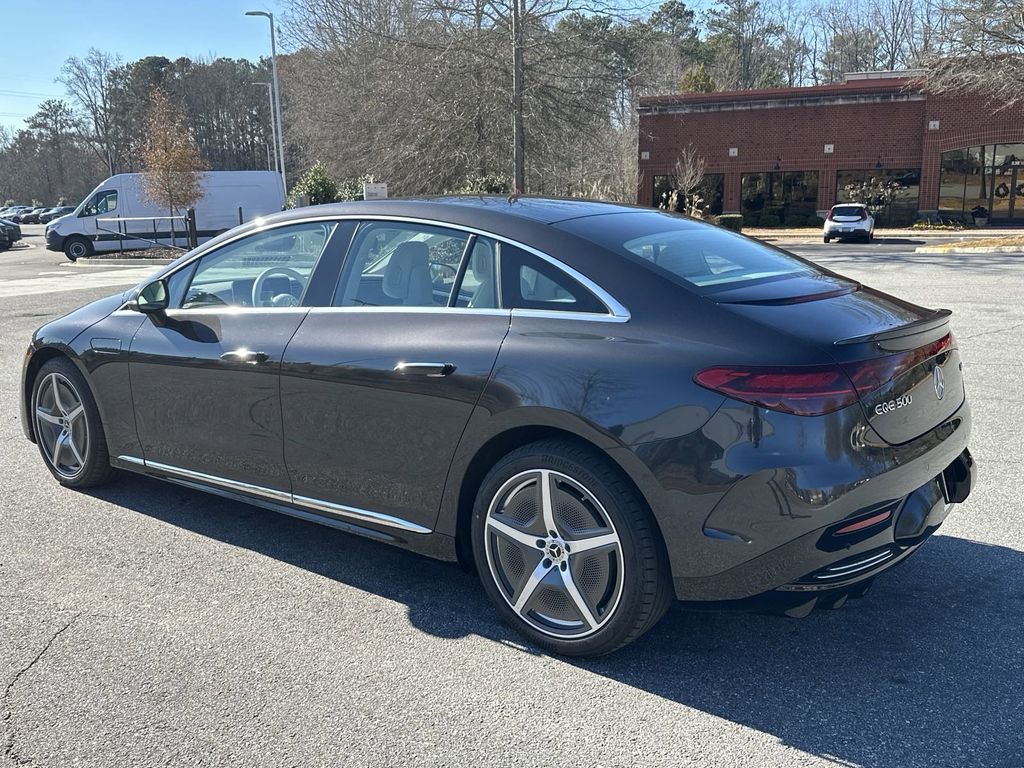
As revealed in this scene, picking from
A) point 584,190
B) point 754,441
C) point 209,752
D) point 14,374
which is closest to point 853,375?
point 754,441

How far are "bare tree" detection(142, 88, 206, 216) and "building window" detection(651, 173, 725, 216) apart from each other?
847 inches

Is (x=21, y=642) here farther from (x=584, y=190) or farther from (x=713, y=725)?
(x=584, y=190)

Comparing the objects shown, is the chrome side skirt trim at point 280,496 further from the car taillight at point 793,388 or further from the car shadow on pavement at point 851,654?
the car taillight at point 793,388

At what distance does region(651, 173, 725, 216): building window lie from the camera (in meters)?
41.4

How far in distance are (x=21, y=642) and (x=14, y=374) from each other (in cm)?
617

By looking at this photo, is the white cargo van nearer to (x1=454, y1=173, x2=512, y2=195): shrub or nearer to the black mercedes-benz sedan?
(x1=454, y1=173, x2=512, y2=195): shrub

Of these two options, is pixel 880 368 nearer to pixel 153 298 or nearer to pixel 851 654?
pixel 851 654

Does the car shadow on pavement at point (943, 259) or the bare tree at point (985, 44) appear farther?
the bare tree at point (985, 44)

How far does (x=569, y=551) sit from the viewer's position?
314 cm

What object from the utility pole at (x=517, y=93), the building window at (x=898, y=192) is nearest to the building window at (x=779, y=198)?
the building window at (x=898, y=192)

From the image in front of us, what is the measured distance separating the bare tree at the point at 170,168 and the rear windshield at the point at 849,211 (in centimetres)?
2111

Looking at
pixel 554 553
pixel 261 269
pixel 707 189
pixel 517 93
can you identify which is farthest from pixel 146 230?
pixel 554 553

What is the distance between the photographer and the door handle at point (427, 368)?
11.0 feet

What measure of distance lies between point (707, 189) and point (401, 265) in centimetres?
3998
